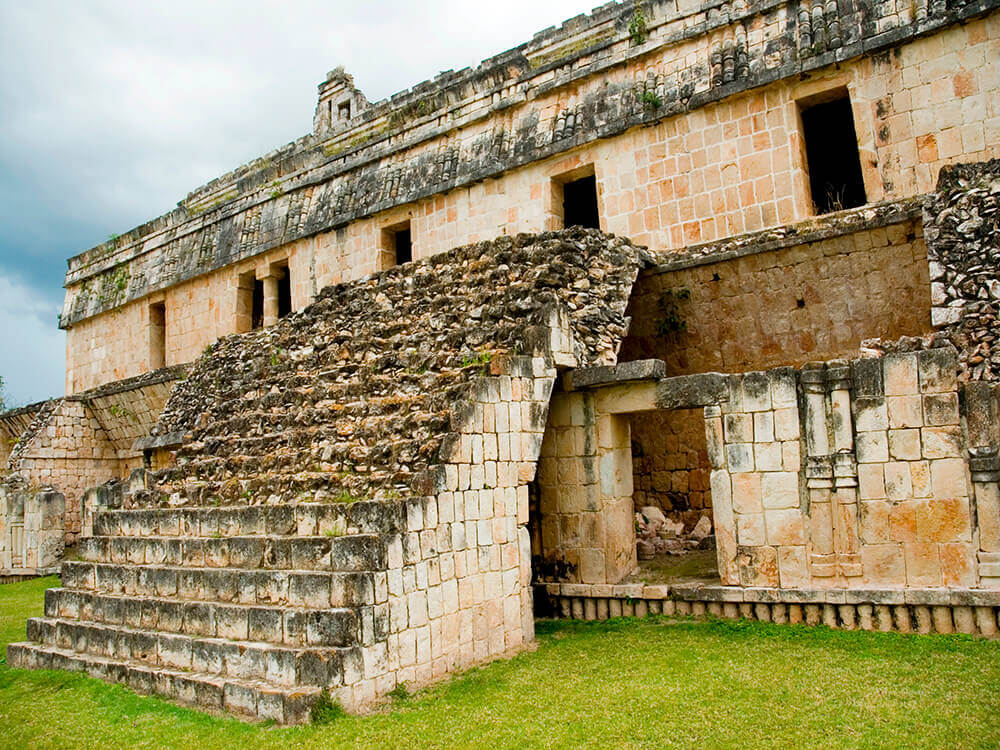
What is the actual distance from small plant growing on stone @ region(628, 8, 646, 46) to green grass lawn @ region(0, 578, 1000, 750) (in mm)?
8726

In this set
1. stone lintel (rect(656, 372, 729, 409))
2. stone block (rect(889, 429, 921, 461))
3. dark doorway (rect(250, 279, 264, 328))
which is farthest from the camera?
dark doorway (rect(250, 279, 264, 328))

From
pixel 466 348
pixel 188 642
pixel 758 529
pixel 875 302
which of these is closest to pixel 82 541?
pixel 188 642

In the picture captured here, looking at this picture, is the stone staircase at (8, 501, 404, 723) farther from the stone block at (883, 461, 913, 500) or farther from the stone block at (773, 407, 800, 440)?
the stone block at (883, 461, 913, 500)

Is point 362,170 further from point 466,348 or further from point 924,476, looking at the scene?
point 924,476

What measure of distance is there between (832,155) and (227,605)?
35.7 ft

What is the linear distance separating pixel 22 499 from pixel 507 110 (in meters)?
12.1

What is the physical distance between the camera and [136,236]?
842 inches

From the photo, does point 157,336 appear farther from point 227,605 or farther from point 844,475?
point 844,475

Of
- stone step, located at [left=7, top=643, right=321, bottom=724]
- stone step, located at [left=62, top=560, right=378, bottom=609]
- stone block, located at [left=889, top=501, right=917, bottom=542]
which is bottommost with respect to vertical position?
stone step, located at [left=7, top=643, right=321, bottom=724]

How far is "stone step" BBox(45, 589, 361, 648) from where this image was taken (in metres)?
6.04

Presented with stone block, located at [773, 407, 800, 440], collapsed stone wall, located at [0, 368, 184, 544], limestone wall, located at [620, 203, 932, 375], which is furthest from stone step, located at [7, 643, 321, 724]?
collapsed stone wall, located at [0, 368, 184, 544]

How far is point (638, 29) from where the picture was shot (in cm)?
1233

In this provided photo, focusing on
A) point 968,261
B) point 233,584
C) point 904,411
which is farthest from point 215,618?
point 968,261

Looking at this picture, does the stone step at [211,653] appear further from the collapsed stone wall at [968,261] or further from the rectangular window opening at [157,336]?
the rectangular window opening at [157,336]
